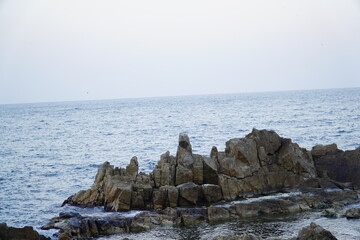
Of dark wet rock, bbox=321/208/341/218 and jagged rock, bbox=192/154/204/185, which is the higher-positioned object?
jagged rock, bbox=192/154/204/185

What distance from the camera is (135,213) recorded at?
31297 millimetres

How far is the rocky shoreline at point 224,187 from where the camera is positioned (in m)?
29.6

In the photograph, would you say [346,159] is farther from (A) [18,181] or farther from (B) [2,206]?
(A) [18,181]

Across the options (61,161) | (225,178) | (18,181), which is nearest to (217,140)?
(61,161)

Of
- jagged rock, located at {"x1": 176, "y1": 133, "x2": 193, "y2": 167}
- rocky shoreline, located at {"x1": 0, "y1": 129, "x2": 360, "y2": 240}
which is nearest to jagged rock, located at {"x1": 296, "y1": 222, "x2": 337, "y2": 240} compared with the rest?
rocky shoreline, located at {"x1": 0, "y1": 129, "x2": 360, "y2": 240}

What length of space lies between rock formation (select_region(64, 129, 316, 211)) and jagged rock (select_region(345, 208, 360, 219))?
6531 mm

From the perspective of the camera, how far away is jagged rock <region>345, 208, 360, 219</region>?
28.2 metres

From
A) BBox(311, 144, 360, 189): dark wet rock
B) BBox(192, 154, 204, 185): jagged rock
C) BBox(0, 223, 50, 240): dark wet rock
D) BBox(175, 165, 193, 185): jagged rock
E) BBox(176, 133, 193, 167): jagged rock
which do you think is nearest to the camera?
BBox(0, 223, 50, 240): dark wet rock

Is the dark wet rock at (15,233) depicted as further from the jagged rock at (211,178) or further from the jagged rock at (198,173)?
the jagged rock at (198,173)

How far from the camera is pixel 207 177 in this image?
114ft

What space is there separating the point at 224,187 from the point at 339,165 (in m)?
9.87

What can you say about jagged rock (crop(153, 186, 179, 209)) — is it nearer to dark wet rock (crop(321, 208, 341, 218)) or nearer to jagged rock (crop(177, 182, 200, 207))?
jagged rock (crop(177, 182, 200, 207))

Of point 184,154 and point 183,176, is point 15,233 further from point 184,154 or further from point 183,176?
point 184,154

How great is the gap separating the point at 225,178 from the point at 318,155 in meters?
9.00
